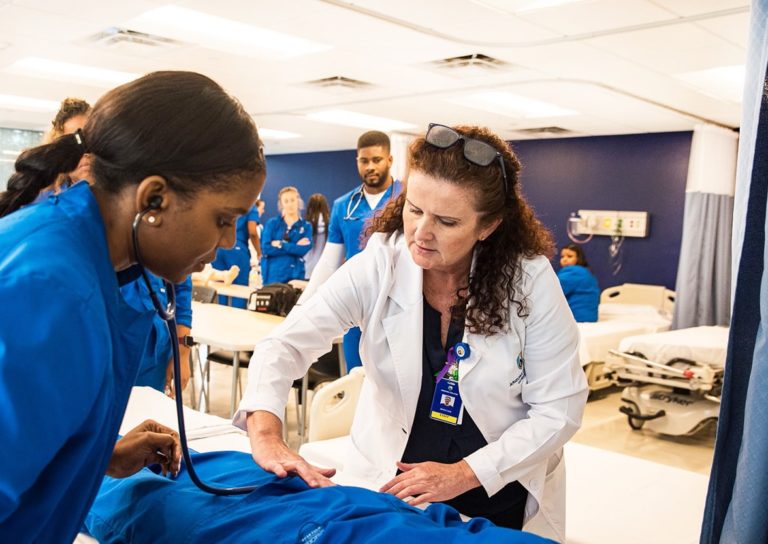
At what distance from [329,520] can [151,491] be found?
37 centimetres

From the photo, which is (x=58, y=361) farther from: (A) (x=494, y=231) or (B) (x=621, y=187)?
(B) (x=621, y=187)

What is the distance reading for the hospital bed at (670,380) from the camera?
4883 mm

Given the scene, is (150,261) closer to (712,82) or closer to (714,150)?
(712,82)

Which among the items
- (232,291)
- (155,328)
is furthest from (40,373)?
(232,291)

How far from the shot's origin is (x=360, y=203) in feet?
13.0

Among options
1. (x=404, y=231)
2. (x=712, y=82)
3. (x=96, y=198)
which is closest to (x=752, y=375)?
(x=404, y=231)

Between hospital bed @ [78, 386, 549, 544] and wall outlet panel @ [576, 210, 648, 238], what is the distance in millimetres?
7422

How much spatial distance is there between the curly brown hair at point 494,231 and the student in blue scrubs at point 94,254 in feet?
2.12

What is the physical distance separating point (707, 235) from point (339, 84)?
373 centimetres

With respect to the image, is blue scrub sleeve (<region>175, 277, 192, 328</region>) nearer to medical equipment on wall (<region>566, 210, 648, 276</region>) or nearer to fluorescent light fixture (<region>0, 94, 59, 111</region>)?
medical equipment on wall (<region>566, 210, 648, 276</region>)

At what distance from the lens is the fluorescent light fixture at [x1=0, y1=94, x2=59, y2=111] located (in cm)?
841

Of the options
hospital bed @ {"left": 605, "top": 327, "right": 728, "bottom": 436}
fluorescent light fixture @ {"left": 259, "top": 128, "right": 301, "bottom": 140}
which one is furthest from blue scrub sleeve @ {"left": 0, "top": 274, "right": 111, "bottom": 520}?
fluorescent light fixture @ {"left": 259, "top": 128, "right": 301, "bottom": 140}

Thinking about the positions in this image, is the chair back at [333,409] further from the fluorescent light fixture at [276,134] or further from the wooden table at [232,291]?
the fluorescent light fixture at [276,134]

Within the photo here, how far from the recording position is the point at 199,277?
6.45 metres
